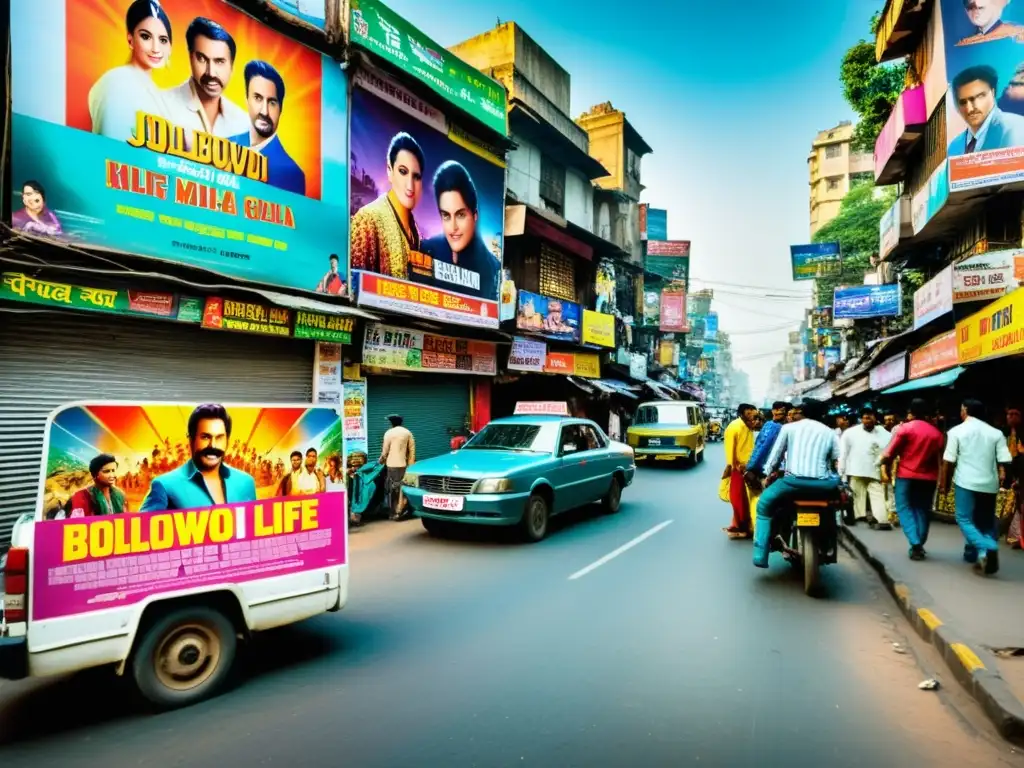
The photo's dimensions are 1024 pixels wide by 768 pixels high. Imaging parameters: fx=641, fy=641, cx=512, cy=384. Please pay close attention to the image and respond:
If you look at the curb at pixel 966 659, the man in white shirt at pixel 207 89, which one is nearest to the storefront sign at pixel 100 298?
the man in white shirt at pixel 207 89

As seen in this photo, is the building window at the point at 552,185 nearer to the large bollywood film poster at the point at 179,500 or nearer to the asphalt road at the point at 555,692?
the asphalt road at the point at 555,692

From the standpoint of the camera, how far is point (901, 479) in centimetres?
742

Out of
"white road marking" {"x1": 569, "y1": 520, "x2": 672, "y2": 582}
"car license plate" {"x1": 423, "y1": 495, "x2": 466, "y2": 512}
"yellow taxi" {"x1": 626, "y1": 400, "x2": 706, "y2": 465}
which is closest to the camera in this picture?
"white road marking" {"x1": 569, "y1": 520, "x2": 672, "y2": 582}

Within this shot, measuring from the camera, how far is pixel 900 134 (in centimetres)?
1844

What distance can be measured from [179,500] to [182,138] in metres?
7.52

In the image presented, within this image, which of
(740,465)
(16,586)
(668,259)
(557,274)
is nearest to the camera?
(16,586)

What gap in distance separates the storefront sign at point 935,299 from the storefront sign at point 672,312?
23.3 metres

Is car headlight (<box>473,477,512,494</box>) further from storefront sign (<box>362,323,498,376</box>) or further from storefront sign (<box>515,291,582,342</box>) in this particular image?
storefront sign (<box>515,291,582,342</box>)

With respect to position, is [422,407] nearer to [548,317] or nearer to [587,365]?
[548,317]

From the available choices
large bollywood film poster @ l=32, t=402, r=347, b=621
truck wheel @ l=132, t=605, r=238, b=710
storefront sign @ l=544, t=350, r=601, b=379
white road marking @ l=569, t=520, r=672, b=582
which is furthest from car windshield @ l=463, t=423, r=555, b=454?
storefront sign @ l=544, t=350, r=601, b=379

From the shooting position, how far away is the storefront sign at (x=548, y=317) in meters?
18.5

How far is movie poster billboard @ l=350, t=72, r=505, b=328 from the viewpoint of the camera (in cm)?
1261

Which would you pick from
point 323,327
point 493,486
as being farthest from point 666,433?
point 493,486

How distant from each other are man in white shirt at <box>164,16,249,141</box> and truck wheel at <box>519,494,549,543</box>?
7278mm
